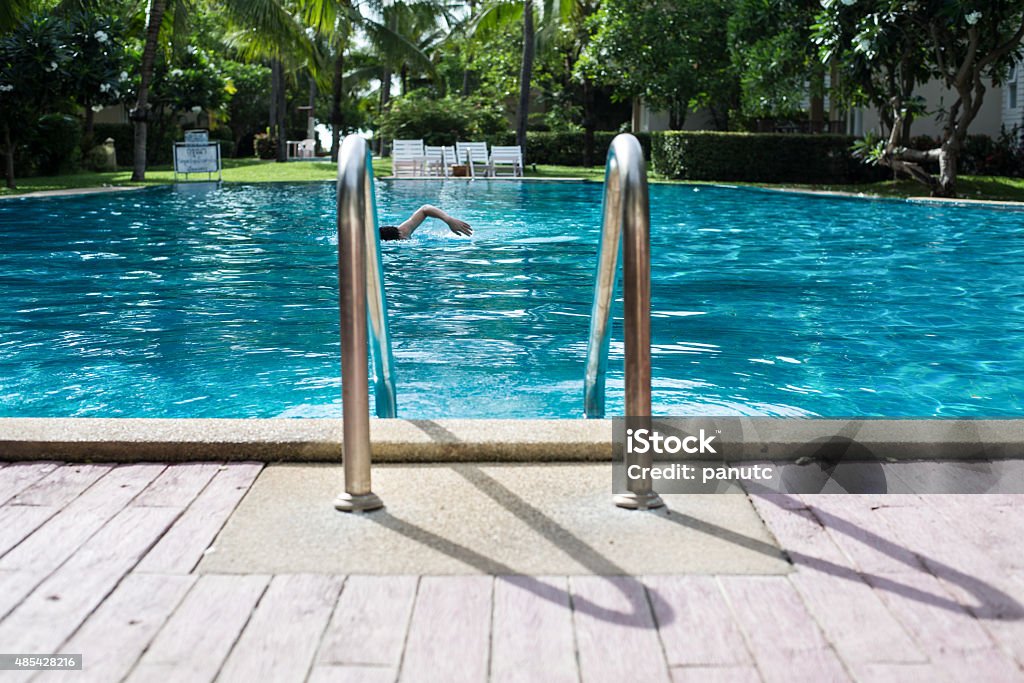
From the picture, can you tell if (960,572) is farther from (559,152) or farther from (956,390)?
(559,152)

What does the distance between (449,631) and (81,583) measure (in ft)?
3.01

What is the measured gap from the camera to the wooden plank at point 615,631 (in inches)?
80.2

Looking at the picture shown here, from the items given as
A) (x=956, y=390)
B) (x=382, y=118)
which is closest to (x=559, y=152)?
(x=382, y=118)

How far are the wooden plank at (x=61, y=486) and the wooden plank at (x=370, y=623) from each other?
1088mm

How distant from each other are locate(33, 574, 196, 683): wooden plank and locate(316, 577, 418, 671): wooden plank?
0.38 meters

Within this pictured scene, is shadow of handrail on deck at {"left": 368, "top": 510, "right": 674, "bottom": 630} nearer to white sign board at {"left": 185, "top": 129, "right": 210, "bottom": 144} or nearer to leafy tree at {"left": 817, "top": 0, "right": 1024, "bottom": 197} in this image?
leafy tree at {"left": 817, "top": 0, "right": 1024, "bottom": 197}

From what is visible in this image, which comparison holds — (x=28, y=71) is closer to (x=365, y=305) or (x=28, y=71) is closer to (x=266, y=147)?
(x=365, y=305)

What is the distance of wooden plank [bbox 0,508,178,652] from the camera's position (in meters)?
2.19

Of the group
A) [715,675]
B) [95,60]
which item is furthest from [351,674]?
[95,60]

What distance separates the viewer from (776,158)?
76.9 feet

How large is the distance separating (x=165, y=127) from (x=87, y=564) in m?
33.4

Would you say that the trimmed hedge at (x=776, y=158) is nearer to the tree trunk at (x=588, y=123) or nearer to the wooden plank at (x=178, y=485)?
the tree trunk at (x=588, y=123)

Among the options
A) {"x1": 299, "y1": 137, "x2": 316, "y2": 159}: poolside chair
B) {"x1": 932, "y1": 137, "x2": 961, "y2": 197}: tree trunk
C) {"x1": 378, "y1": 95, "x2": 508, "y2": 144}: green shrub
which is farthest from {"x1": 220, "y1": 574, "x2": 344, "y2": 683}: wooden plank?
{"x1": 299, "y1": 137, "x2": 316, "y2": 159}: poolside chair

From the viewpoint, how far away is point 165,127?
110 feet
